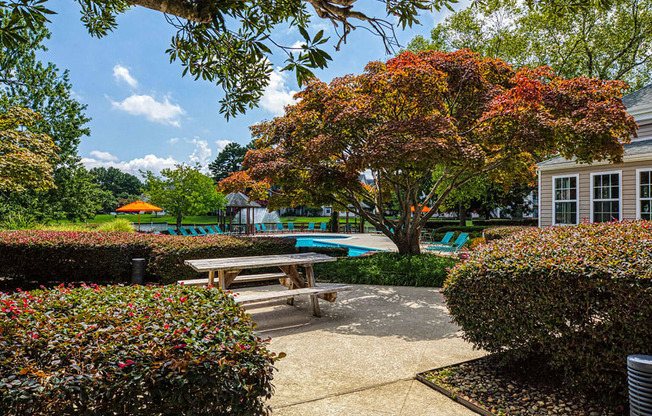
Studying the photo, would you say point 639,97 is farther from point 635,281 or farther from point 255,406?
point 255,406

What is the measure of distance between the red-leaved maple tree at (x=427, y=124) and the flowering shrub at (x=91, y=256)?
2.46 metres

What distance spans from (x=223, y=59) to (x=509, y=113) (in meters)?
5.84

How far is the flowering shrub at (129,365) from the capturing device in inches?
63.3

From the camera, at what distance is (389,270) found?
30.3ft

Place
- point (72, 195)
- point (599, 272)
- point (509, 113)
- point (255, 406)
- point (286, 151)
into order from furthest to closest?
point (72, 195) < point (286, 151) < point (509, 113) < point (599, 272) < point (255, 406)

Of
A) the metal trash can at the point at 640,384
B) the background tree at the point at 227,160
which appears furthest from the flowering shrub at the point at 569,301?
the background tree at the point at 227,160

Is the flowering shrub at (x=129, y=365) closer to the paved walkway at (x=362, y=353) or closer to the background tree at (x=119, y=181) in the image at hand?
the paved walkway at (x=362, y=353)

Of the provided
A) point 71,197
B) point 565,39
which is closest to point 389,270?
point 565,39

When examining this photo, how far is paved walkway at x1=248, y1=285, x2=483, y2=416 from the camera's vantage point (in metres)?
3.16

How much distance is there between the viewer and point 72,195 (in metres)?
20.5

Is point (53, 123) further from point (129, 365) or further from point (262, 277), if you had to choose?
point (129, 365)

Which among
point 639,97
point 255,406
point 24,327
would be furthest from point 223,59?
point 639,97

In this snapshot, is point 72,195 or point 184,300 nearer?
point 184,300

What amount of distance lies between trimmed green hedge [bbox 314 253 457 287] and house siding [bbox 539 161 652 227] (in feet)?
17.6
